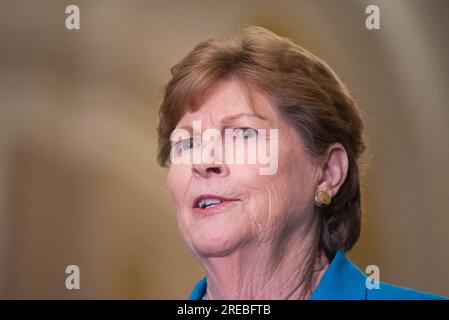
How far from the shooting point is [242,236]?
141 cm

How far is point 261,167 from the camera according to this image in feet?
4.68

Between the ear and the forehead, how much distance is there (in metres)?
0.19

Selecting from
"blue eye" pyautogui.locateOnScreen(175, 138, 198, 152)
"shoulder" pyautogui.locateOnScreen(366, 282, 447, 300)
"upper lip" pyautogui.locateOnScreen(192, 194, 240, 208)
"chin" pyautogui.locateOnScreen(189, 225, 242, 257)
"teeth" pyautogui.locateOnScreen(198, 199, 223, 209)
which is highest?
"blue eye" pyautogui.locateOnScreen(175, 138, 198, 152)

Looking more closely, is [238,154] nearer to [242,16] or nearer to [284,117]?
[284,117]

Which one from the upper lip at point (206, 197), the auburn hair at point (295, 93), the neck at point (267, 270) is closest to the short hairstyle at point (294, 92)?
the auburn hair at point (295, 93)

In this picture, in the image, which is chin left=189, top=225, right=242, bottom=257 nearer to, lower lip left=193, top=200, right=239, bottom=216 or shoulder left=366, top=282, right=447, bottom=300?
lower lip left=193, top=200, right=239, bottom=216

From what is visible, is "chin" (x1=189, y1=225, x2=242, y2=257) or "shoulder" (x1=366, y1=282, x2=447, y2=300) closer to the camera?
"chin" (x1=189, y1=225, x2=242, y2=257)

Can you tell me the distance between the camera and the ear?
152 cm

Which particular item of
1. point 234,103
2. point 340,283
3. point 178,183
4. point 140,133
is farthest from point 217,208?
point 140,133

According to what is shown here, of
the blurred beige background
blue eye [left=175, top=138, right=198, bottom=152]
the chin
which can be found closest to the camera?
the chin

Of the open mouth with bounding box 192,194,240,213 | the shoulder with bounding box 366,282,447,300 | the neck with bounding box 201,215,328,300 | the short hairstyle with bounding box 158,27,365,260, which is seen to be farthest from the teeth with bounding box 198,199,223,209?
the shoulder with bounding box 366,282,447,300

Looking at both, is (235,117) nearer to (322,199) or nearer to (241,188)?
(241,188)

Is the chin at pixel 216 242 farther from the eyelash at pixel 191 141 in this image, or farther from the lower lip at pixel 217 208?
the eyelash at pixel 191 141
